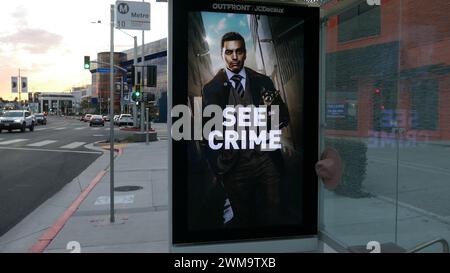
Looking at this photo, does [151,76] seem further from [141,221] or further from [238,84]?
[238,84]

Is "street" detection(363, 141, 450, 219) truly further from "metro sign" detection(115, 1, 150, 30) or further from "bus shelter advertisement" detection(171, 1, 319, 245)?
"metro sign" detection(115, 1, 150, 30)

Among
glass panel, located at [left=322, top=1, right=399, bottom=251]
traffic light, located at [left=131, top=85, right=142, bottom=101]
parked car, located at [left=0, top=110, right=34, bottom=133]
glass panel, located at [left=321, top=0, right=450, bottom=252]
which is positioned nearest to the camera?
glass panel, located at [left=321, top=0, right=450, bottom=252]

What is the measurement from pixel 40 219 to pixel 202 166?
168 inches

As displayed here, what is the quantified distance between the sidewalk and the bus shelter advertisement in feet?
4.92

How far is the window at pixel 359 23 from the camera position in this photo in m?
3.78

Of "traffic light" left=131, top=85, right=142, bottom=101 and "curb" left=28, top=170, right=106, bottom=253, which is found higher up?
"traffic light" left=131, top=85, right=142, bottom=101

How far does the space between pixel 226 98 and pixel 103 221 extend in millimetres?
3574

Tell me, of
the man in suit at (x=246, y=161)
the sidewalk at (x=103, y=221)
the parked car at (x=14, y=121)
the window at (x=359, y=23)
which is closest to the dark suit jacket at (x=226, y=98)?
the man in suit at (x=246, y=161)

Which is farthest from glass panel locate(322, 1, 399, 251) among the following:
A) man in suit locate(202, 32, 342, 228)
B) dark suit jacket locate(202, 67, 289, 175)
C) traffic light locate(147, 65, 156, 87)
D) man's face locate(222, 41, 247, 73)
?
traffic light locate(147, 65, 156, 87)

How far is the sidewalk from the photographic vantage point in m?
5.59

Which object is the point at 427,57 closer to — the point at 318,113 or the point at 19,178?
the point at 318,113

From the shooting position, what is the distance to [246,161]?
4.21m

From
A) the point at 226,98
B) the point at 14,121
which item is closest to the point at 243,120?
the point at 226,98

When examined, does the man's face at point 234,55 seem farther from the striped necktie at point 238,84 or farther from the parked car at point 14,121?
the parked car at point 14,121
